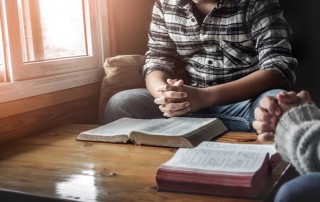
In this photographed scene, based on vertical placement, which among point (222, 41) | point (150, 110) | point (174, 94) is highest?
point (222, 41)

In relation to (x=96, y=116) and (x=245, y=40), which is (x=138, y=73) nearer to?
(x=96, y=116)

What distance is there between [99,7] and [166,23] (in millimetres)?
342

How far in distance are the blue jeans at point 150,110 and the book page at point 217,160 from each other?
538 mm

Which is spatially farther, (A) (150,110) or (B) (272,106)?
(A) (150,110)

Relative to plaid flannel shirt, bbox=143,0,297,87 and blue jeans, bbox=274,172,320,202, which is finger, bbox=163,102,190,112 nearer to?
plaid flannel shirt, bbox=143,0,297,87

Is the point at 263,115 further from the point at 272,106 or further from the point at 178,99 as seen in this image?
the point at 178,99

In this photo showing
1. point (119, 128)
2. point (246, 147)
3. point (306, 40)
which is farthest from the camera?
point (306, 40)

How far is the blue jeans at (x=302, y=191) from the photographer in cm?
62

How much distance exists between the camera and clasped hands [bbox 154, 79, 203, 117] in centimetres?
138

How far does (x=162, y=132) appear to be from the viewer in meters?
1.20

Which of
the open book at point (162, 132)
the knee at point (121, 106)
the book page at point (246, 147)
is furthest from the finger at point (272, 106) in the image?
the knee at point (121, 106)

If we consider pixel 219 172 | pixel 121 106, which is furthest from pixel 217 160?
pixel 121 106

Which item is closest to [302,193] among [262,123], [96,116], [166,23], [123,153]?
[262,123]

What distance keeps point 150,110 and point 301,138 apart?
917 millimetres
